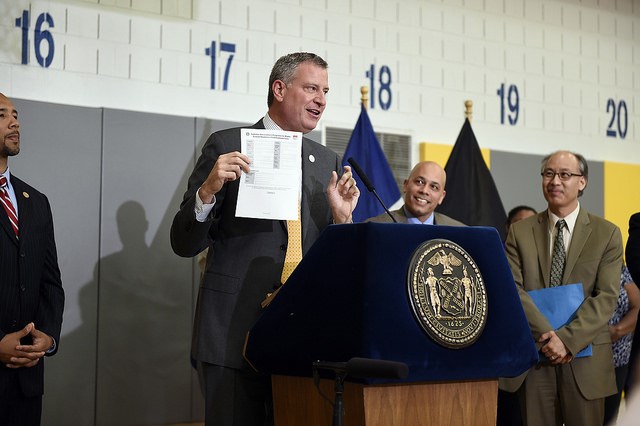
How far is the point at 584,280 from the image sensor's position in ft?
12.0

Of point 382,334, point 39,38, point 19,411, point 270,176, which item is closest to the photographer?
point 382,334

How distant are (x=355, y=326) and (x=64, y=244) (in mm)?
3534

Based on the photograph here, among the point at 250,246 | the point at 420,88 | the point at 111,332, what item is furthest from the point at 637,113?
the point at 250,246

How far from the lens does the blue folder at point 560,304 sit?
3.56m

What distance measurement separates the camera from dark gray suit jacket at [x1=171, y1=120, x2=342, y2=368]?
243 cm

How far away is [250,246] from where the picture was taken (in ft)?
8.17

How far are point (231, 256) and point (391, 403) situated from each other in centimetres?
78

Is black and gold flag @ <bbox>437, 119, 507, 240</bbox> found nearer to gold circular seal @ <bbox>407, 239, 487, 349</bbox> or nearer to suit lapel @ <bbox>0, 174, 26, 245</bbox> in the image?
suit lapel @ <bbox>0, 174, 26, 245</bbox>

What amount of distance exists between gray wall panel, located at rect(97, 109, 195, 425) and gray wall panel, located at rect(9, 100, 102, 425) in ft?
0.24

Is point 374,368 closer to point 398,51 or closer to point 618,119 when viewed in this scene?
point 398,51

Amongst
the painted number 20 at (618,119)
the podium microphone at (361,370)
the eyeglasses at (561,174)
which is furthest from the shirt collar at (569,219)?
the painted number 20 at (618,119)

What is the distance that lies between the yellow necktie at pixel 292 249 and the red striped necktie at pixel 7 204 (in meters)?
1.63

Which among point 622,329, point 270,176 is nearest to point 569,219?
point 622,329

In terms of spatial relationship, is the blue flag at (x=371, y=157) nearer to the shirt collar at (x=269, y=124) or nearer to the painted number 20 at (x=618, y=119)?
the painted number 20 at (x=618, y=119)
